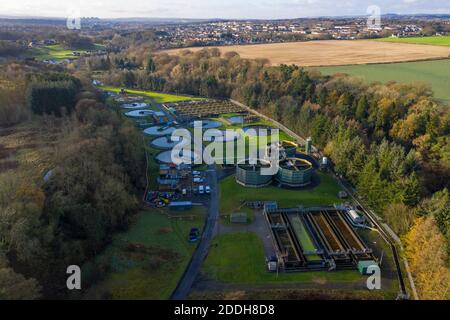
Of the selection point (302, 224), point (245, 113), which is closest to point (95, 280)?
point (302, 224)

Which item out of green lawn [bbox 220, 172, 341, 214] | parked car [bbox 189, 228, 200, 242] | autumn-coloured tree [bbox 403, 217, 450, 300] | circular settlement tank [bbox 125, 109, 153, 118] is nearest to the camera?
autumn-coloured tree [bbox 403, 217, 450, 300]

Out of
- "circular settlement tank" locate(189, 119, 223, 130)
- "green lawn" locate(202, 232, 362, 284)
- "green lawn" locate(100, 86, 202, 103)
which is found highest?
"green lawn" locate(100, 86, 202, 103)

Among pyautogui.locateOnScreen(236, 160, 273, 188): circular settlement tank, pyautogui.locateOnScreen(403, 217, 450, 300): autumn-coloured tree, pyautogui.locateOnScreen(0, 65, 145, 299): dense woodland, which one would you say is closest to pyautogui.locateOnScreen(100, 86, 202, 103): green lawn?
pyautogui.locateOnScreen(0, 65, 145, 299): dense woodland

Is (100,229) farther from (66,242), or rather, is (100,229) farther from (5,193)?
(5,193)

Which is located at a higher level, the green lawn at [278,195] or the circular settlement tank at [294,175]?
the circular settlement tank at [294,175]

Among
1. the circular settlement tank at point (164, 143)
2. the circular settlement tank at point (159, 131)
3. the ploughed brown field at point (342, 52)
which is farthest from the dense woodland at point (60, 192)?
the ploughed brown field at point (342, 52)

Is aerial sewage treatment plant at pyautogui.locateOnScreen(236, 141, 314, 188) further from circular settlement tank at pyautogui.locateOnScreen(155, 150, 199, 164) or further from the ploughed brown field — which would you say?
the ploughed brown field

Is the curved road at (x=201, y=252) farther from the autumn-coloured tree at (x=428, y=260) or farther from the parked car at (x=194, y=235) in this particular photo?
the autumn-coloured tree at (x=428, y=260)
